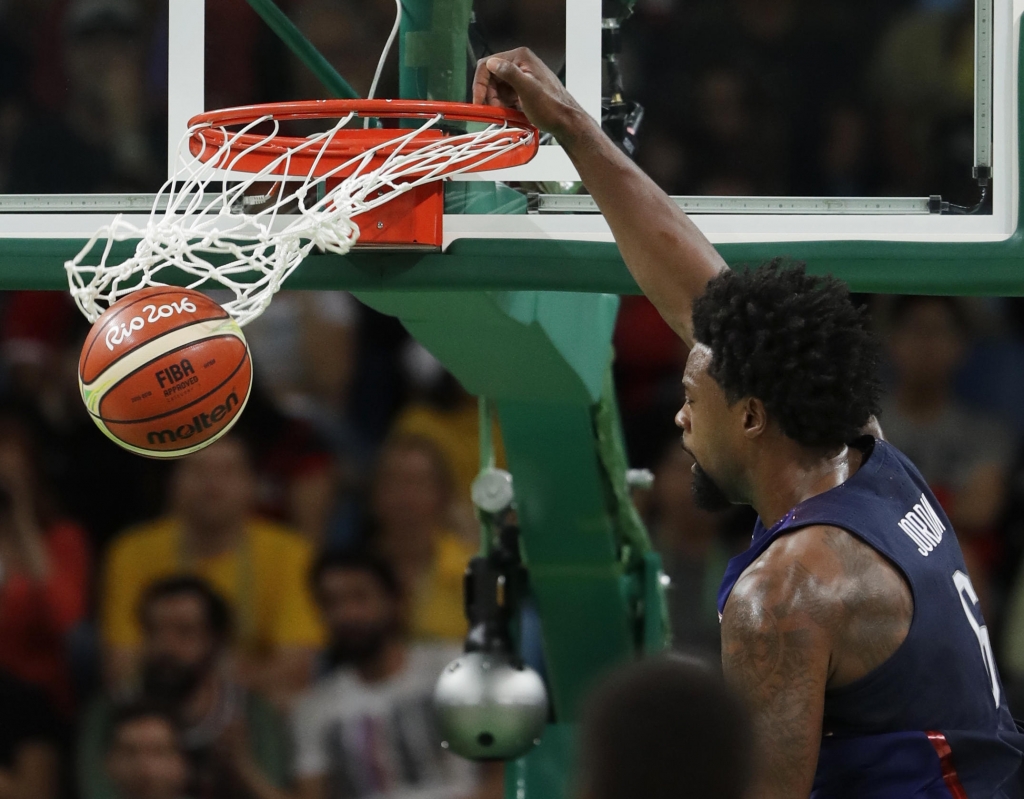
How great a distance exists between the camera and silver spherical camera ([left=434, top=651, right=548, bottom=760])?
3.02 meters

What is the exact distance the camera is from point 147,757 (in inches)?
174

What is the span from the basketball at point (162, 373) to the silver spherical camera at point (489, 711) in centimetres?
119

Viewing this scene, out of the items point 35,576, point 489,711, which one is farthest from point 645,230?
point 35,576

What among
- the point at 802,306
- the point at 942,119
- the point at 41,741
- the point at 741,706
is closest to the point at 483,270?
the point at 802,306

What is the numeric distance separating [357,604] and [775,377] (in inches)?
115

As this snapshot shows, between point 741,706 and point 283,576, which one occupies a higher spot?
point 741,706

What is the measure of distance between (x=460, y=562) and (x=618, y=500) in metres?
1.53

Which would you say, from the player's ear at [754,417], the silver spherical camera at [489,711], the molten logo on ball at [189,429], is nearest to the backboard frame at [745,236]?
the molten logo on ball at [189,429]

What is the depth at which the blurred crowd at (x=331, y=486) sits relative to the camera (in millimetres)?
4492

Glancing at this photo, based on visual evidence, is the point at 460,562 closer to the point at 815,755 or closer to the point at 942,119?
the point at 942,119

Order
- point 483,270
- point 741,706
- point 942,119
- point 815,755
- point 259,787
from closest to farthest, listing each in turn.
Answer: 1. point 741,706
2. point 815,755
3. point 483,270
4. point 942,119
5. point 259,787

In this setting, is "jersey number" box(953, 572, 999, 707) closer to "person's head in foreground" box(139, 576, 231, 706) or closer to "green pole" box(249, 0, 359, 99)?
"green pole" box(249, 0, 359, 99)

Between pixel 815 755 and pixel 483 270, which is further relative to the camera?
pixel 483 270

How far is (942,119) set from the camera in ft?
13.8
